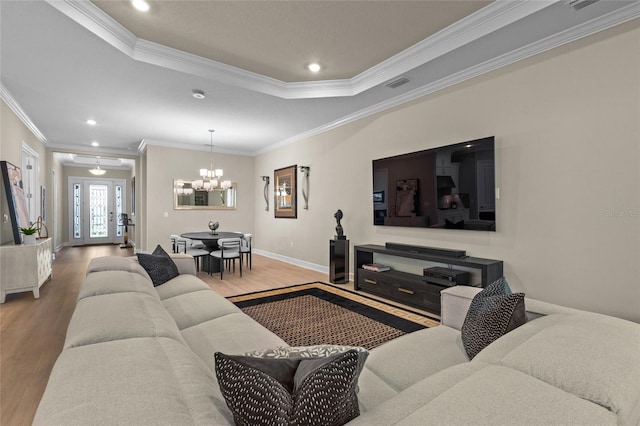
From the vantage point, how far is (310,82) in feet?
13.8

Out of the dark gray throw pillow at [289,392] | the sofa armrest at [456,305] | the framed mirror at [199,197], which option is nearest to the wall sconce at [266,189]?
the framed mirror at [199,197]

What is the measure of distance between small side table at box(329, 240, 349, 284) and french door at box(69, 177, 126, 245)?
919cm

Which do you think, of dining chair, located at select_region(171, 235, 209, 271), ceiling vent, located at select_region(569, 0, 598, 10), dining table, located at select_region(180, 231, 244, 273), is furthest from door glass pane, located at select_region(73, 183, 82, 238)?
ceiling vent, located at select_region(569, 0, 598, 10)

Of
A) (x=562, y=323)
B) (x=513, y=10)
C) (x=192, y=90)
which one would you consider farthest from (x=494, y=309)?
(x=192, y=90)

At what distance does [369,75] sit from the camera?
3.89 m

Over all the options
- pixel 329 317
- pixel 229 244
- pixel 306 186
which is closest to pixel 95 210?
pixel 229 244

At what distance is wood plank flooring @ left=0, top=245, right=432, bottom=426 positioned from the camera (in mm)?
2014

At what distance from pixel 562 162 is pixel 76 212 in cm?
1253

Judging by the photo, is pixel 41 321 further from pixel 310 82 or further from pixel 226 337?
pixel 310 82

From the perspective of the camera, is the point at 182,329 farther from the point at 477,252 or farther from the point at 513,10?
the point at 513,10

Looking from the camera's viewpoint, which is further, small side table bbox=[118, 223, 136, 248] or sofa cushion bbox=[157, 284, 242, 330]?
small side table bbox=[118, 223, 136, 248]

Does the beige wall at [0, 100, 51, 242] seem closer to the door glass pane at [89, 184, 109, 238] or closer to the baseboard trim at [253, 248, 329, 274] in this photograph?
the baseboard trim at [253, 248, 329, 274]

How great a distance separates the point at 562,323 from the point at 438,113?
312 cm

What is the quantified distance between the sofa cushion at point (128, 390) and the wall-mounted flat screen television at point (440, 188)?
3.24 m
